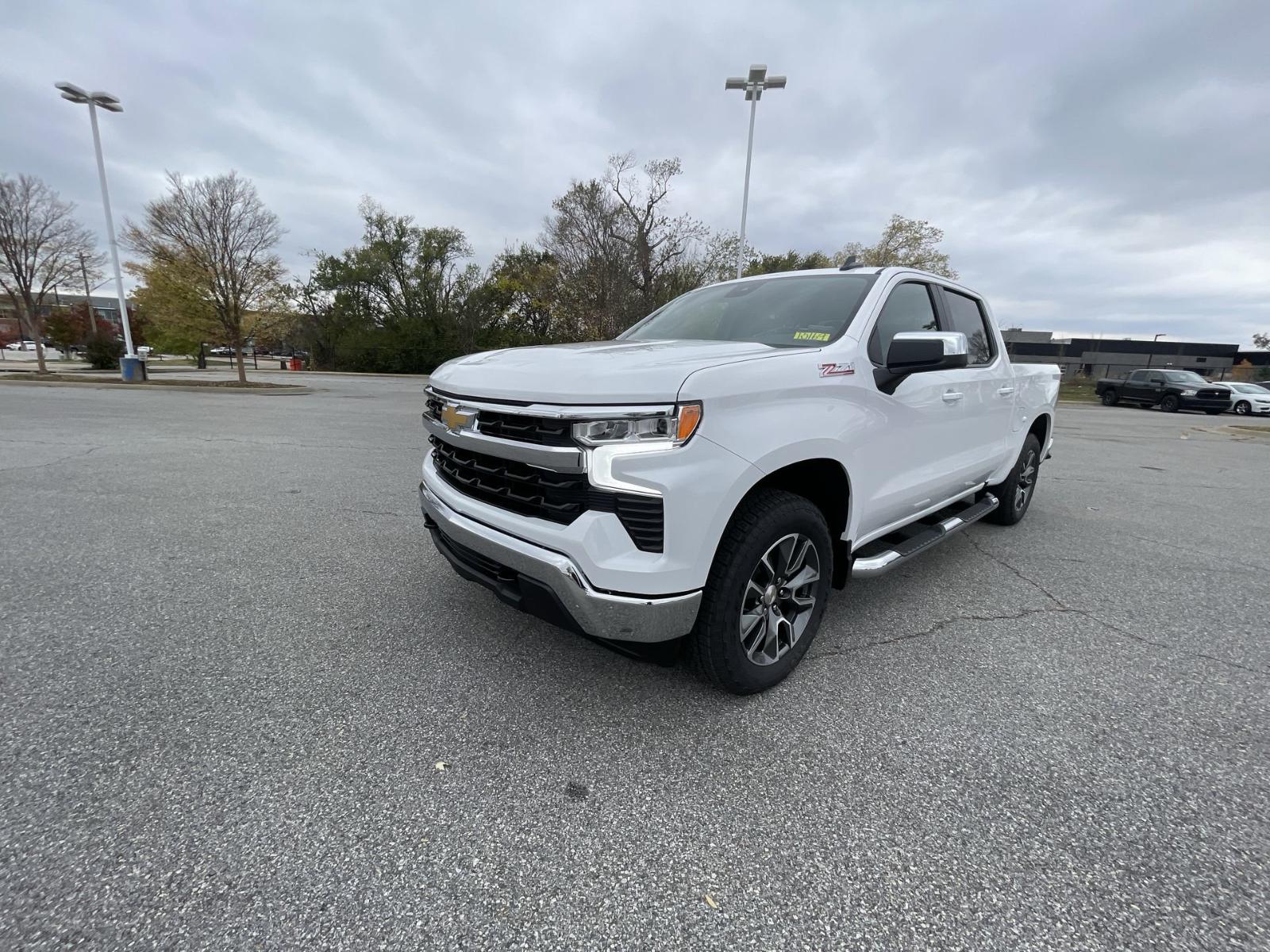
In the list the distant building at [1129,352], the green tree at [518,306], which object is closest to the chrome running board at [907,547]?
the green tree at [518,306]

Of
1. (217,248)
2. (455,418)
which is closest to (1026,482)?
(455,418)

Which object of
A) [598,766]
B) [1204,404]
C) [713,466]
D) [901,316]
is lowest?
[598,766]

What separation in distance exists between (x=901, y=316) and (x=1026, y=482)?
9.64 feet

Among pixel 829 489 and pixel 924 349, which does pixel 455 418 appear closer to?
pixel 829 489

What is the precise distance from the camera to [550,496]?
207 cm

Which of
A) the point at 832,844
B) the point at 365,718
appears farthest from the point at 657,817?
the point at 365,718

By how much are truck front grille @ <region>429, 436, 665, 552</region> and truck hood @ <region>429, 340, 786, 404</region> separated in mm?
265

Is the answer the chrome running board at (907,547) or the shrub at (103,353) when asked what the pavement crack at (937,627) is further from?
the shrub at (103,353)

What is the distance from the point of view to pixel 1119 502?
6.05m

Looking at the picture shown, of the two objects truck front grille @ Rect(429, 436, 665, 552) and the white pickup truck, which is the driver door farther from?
A: truck front grille @ Rect(429, 436, 665, 552)

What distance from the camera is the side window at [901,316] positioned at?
277 cm

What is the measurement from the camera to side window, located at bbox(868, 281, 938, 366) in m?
2.77

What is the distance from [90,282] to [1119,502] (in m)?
Result: 42.1

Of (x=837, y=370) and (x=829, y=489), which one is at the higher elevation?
(x=837, y=370)
